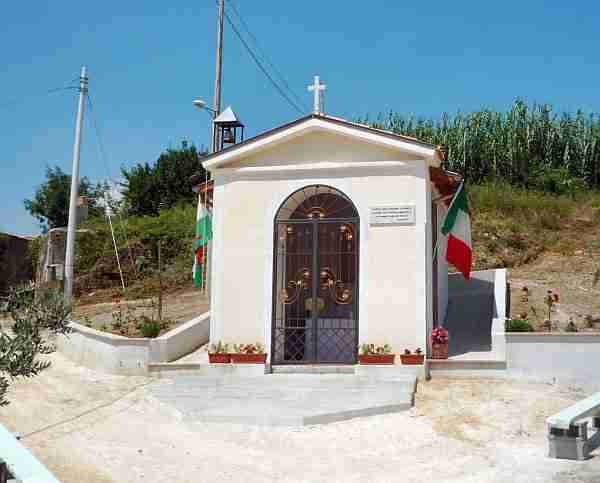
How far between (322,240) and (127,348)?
4.51 meters

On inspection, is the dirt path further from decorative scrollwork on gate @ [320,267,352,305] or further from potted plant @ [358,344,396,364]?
potted plant @ [358,344,396,364]

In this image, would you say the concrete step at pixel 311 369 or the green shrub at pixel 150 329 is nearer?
the concrete step at pixel 311 369

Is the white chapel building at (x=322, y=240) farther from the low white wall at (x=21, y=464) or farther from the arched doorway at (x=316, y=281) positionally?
the low white wall at (x=21, y=464)

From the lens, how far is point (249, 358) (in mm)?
13227

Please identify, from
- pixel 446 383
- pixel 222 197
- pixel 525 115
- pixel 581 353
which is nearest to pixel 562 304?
pixel 581 353

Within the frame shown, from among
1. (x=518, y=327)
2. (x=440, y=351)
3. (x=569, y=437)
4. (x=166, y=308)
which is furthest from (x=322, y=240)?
(x=166, y=308)

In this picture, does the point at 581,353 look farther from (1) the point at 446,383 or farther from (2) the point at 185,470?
(2) the point at 185,470

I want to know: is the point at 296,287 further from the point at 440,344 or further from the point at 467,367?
the point at 467,367

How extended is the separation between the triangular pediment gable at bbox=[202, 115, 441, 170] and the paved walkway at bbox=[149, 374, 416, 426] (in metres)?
4.31

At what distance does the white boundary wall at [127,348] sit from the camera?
Result: 45.1 feet

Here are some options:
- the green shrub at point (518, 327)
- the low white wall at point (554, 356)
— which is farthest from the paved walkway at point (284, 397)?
the green shrub at point (518, 327)

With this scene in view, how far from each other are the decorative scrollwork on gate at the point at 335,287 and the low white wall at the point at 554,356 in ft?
10.3

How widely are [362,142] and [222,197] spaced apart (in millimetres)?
3104

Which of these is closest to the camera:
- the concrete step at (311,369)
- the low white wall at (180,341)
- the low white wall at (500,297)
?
the concrete step at (311,369)
